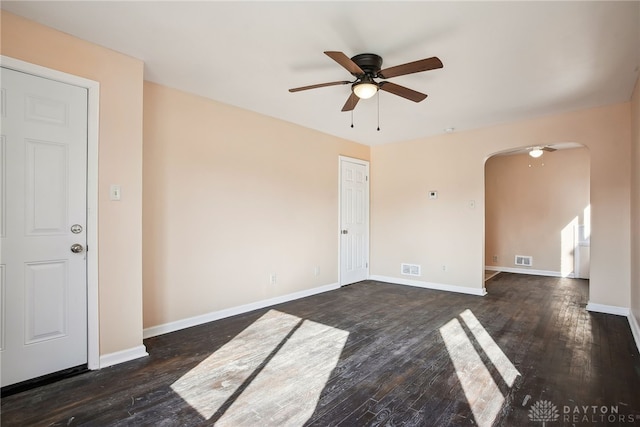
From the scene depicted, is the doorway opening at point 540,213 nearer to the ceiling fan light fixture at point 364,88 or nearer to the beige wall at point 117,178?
→ the ceiling fan light fixture at point 364,88

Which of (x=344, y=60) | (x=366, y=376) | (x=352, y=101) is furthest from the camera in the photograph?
(x=352, y=101)

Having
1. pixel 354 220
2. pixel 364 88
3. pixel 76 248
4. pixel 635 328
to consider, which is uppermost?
pixel 364 88

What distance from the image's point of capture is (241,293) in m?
3.94

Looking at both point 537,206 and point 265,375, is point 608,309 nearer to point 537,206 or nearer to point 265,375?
point 537,206

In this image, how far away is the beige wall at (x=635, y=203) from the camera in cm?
311

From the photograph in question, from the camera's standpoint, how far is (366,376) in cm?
239

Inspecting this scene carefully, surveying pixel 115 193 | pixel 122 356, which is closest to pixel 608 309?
pixel 122 356

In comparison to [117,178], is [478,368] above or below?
below

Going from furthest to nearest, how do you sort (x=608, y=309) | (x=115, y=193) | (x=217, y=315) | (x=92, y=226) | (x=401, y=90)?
(x=608, y=309)
(x=217, y=315)
(x=401, y=90)
(x=115, y=193)
(x=92, y=226)

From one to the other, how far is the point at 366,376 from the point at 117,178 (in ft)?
8.54

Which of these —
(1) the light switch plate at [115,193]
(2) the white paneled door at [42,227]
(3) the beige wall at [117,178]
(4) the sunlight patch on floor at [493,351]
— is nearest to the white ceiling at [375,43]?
(3) the beige wall at [117,178]

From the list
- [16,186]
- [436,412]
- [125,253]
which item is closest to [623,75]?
[436,412]

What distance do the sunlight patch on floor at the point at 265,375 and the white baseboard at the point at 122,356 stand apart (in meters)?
0.59

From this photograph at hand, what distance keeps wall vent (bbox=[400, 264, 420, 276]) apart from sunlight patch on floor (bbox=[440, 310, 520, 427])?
192 centimetres
